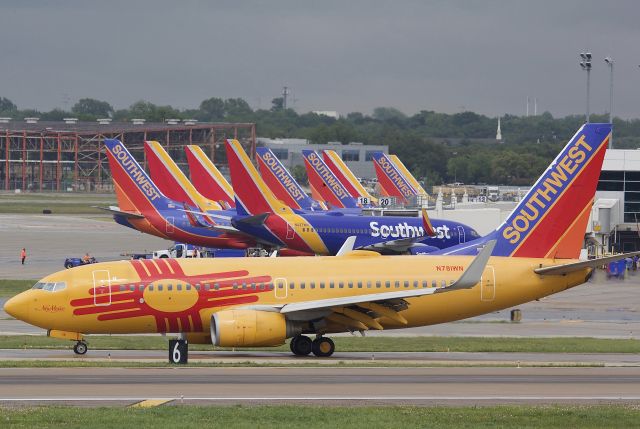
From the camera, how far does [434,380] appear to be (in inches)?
1403

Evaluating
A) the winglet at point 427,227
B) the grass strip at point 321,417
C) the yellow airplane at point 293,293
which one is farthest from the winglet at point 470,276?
the winglet at point 427,227

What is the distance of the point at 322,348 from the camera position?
43688mm

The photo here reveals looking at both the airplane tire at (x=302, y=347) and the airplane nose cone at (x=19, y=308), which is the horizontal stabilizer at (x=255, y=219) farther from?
the airplane nose cone at (x=19, y=308)

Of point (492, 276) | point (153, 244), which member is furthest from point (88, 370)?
point (153, 244)

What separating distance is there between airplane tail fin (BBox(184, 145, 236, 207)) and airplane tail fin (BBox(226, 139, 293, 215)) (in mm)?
25484

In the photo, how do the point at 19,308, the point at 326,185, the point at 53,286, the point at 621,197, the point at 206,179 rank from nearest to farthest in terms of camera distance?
the point at 19,308, the point at 53,286, the point at 621,197, the point at 206,179, the point at 326,185

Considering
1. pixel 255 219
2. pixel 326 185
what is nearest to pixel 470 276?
pixel 255 219

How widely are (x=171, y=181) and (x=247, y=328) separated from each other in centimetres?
6636

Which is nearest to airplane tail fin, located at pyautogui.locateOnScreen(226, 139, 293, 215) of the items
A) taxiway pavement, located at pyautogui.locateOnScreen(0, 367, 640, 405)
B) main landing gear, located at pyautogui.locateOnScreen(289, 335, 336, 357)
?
main landing gear, located at pyautogui.locateOnScreen(289, 335, 336, 357)

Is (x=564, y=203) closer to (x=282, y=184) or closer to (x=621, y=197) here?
(x=621, y=197)

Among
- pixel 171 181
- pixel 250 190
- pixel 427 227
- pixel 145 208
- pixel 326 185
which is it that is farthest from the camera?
pixel 326 185

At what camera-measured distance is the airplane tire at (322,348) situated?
43688 millimetres

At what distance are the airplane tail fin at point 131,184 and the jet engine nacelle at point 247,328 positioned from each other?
54396 millimetres

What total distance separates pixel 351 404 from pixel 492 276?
51.6 feet
